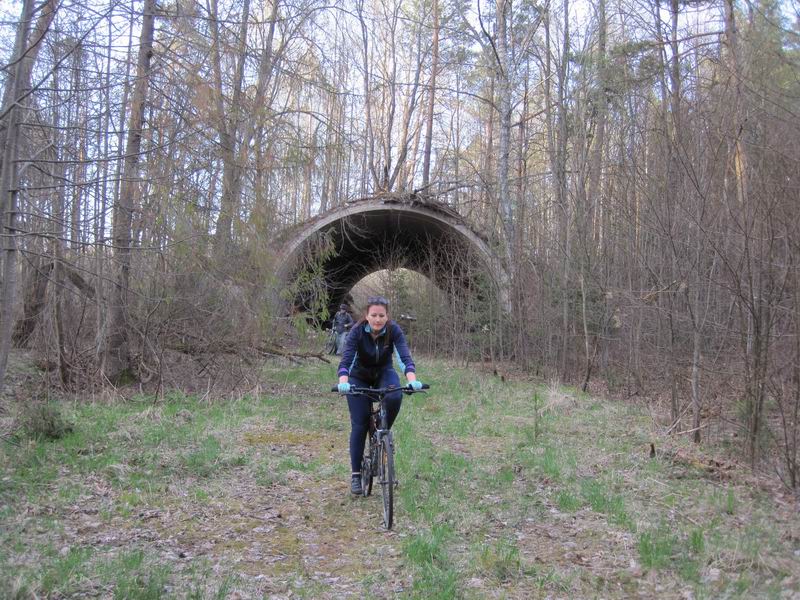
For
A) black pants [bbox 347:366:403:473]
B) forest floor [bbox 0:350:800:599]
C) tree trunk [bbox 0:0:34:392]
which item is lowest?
forest floor [bbox 0:350:800:599]

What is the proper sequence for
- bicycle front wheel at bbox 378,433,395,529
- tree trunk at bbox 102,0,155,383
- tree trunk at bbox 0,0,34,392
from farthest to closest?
1. tree trunk at bbox 102,0,155,383
2. tree trunk at bbox 0,0,34,392
3. bicycle front wheel at bbox 378,433,395,529

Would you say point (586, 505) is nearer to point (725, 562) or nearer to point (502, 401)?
point (725, 562)

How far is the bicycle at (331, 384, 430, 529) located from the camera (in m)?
4.91

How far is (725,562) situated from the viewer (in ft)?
13.2

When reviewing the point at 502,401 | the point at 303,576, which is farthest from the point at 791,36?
the point at 502,401

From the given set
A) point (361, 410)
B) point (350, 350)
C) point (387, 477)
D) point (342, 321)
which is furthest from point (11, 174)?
point (342, 321)

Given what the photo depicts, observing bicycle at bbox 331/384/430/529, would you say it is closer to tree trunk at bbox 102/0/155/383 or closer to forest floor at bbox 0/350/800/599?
forest floor at bbox 0/350/800/599

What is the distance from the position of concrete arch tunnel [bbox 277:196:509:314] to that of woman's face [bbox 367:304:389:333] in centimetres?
648

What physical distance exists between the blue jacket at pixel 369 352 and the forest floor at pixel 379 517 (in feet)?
3.86

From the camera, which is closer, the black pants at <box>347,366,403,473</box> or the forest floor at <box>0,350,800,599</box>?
the forest floor at <box>0,350,800,599</box>

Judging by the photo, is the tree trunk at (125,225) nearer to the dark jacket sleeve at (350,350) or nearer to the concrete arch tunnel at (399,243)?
the concrete arch tunnel at (399,243)

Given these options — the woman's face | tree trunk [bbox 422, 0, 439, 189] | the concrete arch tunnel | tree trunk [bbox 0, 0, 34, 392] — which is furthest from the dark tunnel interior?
the woman's face

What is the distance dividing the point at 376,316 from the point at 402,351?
38 centimetres

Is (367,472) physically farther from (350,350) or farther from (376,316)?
(376,316)
